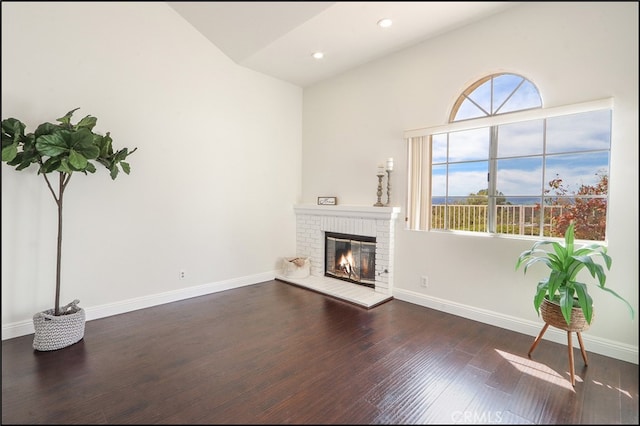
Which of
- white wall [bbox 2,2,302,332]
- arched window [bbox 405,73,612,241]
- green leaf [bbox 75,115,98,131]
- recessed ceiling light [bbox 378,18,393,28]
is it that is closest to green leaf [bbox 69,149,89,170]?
green leaf [bbox 75,115,98,131]

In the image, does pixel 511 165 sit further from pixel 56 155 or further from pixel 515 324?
pixel 56 155

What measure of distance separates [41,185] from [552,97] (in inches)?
169

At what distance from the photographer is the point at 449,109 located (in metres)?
3.12

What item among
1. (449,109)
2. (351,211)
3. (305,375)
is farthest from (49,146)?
(449,109)

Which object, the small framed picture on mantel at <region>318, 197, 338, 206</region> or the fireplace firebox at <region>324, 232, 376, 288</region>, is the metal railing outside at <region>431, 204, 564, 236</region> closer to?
the fireplace firebox at <region>324, 232, 376, 288</region>

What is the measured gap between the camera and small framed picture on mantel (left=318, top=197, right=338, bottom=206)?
427 cm

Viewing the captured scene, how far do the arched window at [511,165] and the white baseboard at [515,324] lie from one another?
2.55ft

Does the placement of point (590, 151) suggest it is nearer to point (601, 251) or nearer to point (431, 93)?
point (601, 251)

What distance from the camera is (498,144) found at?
2896 millimetres

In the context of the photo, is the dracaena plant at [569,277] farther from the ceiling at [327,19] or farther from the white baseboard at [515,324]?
the ceiling at [327,19]

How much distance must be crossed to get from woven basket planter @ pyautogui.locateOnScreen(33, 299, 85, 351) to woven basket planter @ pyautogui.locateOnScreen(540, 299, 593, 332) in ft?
11.8

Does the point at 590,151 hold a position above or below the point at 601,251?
above

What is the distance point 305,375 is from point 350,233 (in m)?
2.25

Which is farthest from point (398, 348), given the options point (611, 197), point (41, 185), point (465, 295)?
point (41, 185)
